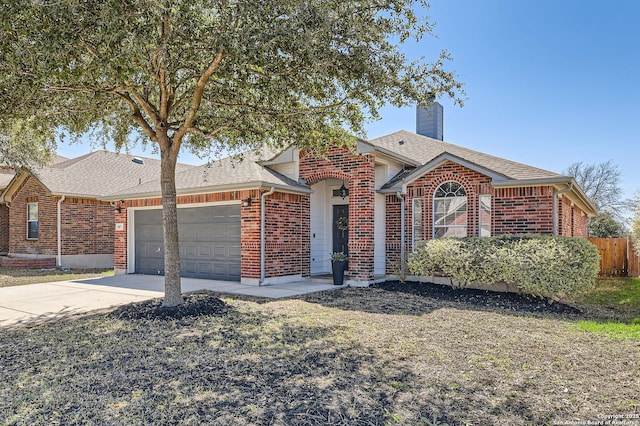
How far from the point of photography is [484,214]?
10758 millimetres

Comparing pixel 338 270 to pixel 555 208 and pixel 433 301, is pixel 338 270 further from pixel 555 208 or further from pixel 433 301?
pixel 555 208

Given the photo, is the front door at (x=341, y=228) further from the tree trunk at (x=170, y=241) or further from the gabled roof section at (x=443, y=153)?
the tree trunk at (x=170, y=241)

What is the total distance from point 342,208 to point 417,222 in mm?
2829

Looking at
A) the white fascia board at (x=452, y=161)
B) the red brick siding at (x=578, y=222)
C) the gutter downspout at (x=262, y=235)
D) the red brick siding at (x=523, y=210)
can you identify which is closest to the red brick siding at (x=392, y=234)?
the white fascia board at (x=452, y=161)

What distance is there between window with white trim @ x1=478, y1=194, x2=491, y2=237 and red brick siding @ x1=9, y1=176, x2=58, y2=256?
16028 millimetres

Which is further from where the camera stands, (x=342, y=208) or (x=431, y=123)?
(x=431, y=123)

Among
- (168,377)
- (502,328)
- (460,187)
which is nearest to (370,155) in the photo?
(460,187)

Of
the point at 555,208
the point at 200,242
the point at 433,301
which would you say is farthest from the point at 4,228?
the point at 555,208

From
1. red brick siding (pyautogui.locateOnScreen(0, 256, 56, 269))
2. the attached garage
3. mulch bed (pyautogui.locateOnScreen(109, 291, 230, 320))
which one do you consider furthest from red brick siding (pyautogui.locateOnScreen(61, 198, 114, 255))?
mulch bed (pyautogui.locateOnScreen(109, 291, 230, 320))

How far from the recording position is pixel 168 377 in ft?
14.3

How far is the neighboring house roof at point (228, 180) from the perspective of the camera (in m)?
11.1

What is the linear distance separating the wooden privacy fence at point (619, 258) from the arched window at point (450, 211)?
9876mm

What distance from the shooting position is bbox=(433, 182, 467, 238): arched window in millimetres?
11031

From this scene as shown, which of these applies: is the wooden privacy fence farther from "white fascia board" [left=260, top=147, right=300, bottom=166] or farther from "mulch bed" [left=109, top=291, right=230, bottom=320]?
"mulch bed" [left=109, top=291, right=230, bottom=320]
